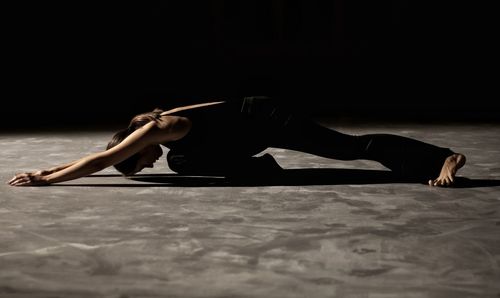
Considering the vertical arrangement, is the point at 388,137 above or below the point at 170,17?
below

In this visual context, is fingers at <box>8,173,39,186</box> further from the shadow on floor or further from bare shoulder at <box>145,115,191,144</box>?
bare shoulder at <box>145,115,191,144</box>

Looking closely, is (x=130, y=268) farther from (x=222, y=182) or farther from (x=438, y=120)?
(x=438, y=120)

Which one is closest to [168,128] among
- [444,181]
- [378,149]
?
[378,149]

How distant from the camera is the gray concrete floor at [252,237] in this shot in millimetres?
2213

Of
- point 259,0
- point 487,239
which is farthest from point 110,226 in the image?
point 259,0

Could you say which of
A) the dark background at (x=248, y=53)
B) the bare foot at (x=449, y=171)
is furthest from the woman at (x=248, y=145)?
the dark background at (x=248, y=53)

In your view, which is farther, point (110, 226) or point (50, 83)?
point (50, 83)

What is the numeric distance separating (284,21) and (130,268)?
6770 millimetres

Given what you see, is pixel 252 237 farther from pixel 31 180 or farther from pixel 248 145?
pixel 31 180

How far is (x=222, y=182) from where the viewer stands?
3941mm

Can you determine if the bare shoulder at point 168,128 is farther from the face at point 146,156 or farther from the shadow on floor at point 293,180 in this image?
the shadow on floor at point 293,180

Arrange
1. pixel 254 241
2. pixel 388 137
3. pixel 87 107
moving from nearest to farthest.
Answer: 1. pixel 254 241
2. pixel 388 137
3. pixel 87 107

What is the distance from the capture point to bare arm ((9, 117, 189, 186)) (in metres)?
3.57

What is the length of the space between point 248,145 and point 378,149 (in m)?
0.68
